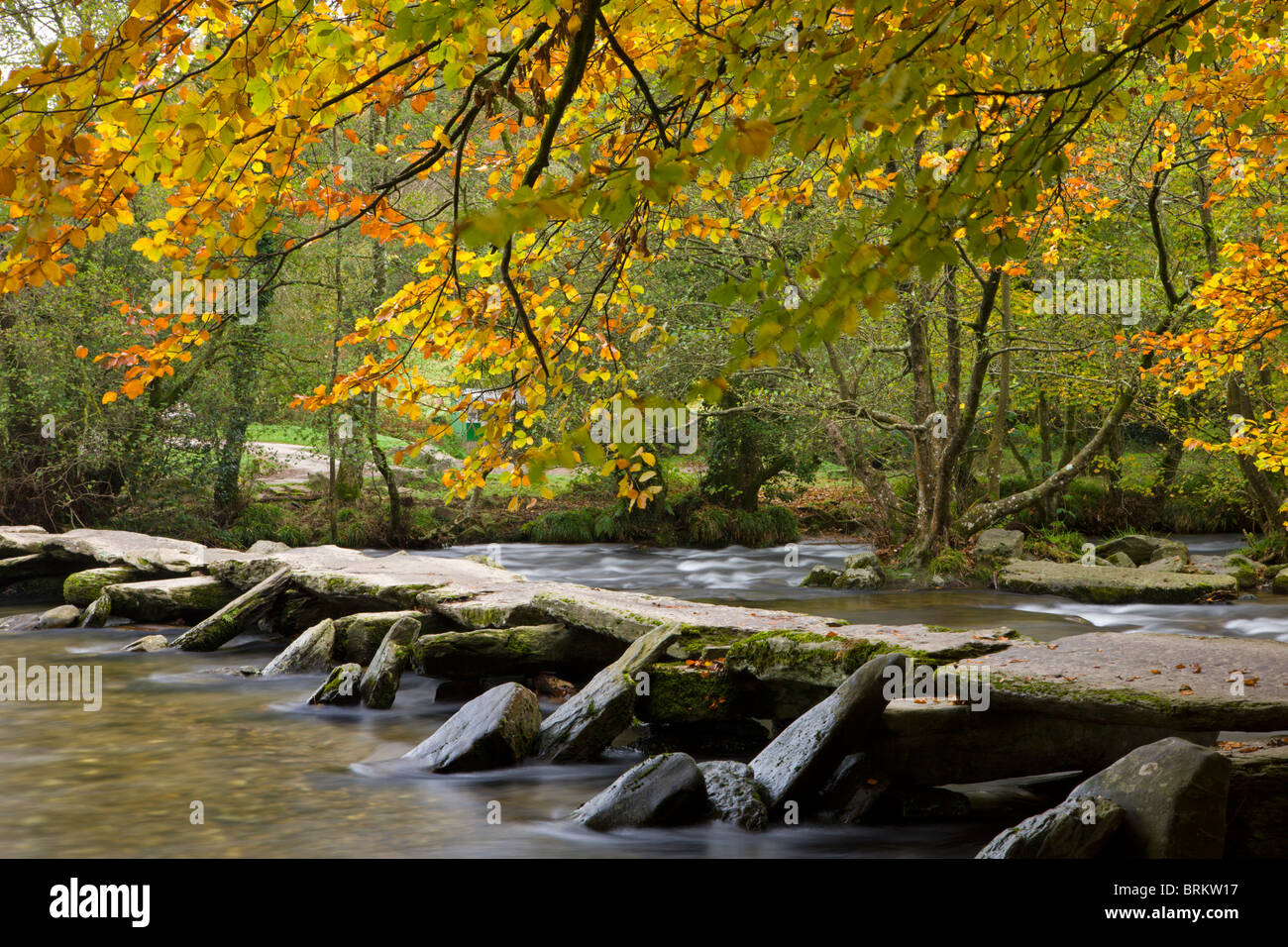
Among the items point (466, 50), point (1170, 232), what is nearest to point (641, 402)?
point (466, 50)

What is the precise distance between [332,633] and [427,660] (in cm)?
230

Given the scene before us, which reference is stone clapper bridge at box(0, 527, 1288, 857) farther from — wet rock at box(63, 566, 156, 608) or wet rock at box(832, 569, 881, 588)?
wet rock at box(832, 569, 881, 588)

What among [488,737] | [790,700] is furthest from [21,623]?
[790,700]

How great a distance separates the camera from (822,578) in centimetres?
1703

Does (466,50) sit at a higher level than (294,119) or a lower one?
higher

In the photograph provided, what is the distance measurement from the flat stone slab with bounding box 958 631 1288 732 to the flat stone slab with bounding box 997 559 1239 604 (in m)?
7.77

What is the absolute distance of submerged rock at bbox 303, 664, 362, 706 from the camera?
9.49 m

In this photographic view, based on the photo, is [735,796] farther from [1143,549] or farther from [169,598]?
[1143,549]

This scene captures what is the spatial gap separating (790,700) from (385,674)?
4.03m

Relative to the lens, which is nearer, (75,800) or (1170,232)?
(75,800)

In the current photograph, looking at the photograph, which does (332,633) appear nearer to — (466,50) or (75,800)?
(75,800)

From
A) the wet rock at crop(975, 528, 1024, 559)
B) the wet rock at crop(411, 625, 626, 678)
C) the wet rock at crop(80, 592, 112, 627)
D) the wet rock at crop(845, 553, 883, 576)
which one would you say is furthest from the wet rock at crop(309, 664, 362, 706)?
the wet rock at crop(975, 528, 1024, 559)

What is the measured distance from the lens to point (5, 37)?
62.5 feet

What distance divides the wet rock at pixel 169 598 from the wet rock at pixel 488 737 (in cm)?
759
